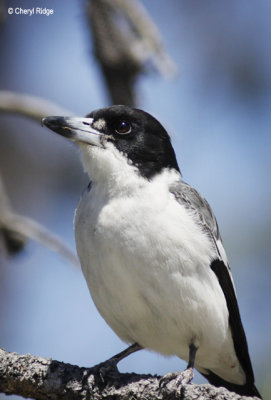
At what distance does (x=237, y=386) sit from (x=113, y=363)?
1.16 metres

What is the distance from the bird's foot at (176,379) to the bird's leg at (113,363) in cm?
29

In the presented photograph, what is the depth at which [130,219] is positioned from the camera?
3.90 metres

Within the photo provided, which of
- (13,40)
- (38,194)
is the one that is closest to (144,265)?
(38,194)

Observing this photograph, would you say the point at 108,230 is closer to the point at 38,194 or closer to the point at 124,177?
the point at 124,177

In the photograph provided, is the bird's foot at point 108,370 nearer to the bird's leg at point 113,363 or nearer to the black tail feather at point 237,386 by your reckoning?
the bird's leg at point 113,363

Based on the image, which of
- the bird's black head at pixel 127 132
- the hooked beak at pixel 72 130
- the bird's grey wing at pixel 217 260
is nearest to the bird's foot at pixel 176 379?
the bird's grey wing at pixel 217 260

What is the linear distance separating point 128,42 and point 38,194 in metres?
2.22

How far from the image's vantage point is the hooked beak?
4.11m

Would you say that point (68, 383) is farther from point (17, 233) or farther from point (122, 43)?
point (122, 43)

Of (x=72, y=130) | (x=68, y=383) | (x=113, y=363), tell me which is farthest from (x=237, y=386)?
(x=72, y=130)

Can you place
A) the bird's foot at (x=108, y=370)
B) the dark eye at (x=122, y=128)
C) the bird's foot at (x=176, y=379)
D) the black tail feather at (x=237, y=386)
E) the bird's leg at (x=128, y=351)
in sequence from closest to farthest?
the bird's foot at (x=176, y=379) → the bird's foot at (x=108, y=370) → the bird's leg at (x=128, y=351) → the dark eye at (x=122, y=128) → the black tail feather at (x=237, y=386)

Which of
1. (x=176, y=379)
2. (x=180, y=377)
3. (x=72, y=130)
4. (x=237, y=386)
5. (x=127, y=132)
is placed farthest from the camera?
(x=237, y=386)

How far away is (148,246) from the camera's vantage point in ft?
12.6

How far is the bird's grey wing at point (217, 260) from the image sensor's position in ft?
13.6
